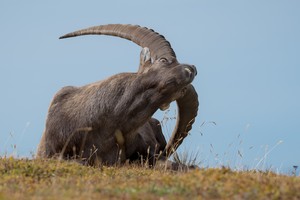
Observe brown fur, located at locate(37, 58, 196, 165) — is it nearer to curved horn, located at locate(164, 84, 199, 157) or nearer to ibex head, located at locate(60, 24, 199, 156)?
ibex head, located at locate(60, 24, 199, 156)

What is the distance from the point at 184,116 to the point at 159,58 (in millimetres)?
2475

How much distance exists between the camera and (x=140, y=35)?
38.9ft

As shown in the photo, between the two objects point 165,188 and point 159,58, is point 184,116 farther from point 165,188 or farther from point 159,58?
point 165,188

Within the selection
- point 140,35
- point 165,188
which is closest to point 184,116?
point 140,35

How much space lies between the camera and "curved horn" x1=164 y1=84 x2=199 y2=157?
1284 cm

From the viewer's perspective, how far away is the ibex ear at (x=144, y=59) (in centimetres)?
1127

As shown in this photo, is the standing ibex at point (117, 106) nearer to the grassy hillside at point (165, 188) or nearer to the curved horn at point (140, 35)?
the curved horn at point (140, 35)

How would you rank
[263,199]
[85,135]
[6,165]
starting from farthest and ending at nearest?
[85,135], [6,165], [263,199]

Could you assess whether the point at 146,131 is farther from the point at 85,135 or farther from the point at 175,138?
the point at 85,135

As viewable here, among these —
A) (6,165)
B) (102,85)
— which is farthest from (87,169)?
(102,85)

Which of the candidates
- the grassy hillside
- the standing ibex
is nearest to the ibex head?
the standing ibex

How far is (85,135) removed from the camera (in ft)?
36.3

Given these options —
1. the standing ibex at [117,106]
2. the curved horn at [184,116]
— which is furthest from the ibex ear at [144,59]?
the curved horn at [184,116]

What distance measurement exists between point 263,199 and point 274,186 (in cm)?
70
